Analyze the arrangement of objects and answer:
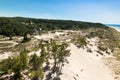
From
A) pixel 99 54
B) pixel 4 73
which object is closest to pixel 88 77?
pixel 4 73

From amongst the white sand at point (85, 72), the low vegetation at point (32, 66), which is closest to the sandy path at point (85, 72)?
the white sand at point (85, 72)

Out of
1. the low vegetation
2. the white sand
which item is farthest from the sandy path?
the low vegetation

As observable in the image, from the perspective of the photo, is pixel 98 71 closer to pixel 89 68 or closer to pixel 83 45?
pixel 89 68

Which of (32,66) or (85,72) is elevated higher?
(32,66)

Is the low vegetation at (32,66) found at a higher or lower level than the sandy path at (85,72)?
higher

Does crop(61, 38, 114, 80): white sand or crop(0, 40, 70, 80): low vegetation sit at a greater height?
crop(0, 40, 70, 80): low vegetation

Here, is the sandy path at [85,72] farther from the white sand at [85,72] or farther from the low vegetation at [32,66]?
the low vegetation at [32,66]

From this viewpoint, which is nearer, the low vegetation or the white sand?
the low vegetation

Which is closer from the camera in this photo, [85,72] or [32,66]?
[32,66]

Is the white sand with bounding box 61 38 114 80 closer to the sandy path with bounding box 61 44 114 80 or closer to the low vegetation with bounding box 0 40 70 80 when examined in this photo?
the sandy path with bounding box 61 44 114 80

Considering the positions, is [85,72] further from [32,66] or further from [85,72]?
[32,66]

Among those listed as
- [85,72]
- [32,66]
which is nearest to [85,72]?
[85,72]
